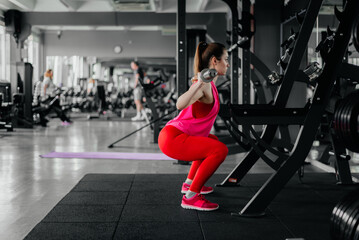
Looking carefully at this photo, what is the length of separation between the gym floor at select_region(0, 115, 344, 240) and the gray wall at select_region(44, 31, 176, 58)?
7.56m

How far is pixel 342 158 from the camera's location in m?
3.04

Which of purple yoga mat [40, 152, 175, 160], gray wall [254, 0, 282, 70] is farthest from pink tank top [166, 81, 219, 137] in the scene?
gray wall [254, 0, 282, 70]

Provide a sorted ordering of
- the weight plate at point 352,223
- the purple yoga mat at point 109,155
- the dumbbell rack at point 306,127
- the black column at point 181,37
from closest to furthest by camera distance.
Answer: the weight plate at point 352,223 < the dumbbell rack at point 306,127 < the black column at point 181,37 < the purple yoga mat at point 109,155

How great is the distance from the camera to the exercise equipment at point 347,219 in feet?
4.65

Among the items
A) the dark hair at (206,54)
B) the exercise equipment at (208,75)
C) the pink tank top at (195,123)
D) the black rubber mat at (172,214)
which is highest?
the dark hair at (206,54)

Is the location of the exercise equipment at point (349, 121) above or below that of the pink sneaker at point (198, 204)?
above

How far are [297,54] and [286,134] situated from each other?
1.67 meters

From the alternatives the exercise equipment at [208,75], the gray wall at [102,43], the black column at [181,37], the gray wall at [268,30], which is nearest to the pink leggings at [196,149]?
the exercise equipment at [208,75]

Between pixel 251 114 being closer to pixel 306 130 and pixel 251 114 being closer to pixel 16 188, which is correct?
pixel 306 130

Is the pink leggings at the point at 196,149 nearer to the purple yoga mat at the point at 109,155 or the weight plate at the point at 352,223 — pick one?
the weight plate at the point at 352,223

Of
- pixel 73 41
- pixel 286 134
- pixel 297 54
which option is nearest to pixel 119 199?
pixel 297 54

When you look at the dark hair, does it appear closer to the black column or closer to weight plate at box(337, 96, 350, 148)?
weight plate at box(337, 96, 350, 148)

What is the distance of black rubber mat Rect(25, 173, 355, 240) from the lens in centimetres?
187

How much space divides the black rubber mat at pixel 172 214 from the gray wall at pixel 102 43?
1096 centimetres
